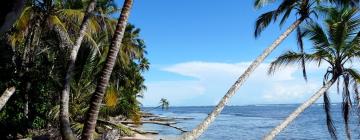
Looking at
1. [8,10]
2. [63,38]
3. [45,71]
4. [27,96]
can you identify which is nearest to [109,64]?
[8,10]

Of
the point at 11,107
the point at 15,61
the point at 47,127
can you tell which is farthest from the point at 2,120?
the point at 47,127

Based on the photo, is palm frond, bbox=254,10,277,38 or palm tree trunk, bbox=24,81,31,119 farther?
palm tree trunk, bbox=24,81,31,119

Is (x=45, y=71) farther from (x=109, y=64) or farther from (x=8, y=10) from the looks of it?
(x=8, y=10)

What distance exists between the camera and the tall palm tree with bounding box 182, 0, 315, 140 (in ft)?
37.8

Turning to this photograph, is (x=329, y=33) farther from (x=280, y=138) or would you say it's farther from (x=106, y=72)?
(x=280, y=138)

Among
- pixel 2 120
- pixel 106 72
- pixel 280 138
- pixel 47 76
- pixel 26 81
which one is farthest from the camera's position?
pixel 280 138

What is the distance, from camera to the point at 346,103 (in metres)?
12.9

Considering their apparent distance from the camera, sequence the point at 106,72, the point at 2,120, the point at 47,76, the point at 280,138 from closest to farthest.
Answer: the point at 106,72 < the point at 2,120 < the point at 47,76 < the point at 280,138

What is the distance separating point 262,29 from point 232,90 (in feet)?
8.17

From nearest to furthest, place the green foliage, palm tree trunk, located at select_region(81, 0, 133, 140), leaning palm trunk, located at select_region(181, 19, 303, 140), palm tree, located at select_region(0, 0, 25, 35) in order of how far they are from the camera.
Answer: palm tree, located at select_region(0, 0, 25, 35), palm tree trunk, located at select_region(81, 0, 133, 140), leaning palm trunk, located at select_region(181, 19, 303, 140), the green foliage

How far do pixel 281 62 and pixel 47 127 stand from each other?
11954mm

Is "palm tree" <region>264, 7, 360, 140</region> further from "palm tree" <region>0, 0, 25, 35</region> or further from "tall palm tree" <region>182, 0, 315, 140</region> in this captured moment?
"palm tree" <region>0, 0, 25, 35</region>

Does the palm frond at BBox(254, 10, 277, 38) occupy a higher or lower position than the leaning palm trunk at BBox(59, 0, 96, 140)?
higher

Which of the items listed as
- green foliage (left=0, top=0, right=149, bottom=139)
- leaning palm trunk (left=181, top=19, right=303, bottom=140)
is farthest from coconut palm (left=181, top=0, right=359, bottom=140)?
green foliage (left=0, top=0, right=149, bottom=139)
